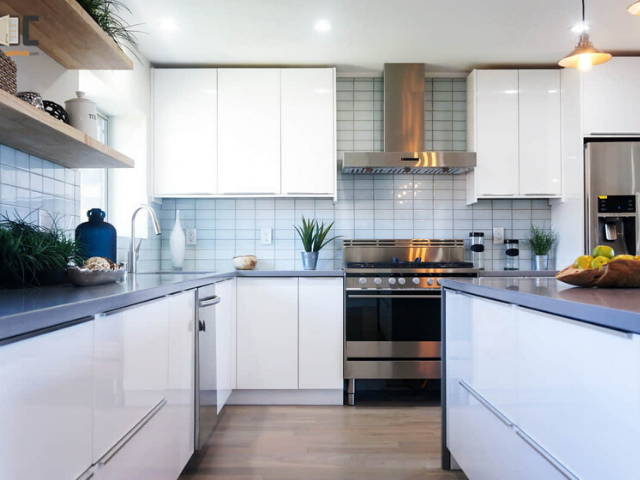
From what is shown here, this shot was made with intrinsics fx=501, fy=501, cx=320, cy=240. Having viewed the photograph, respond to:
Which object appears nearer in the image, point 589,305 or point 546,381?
point 589,305

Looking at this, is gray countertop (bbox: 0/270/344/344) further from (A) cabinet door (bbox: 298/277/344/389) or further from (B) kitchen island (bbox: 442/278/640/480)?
(A) cabinet door (bbox: 298/277/344/389)

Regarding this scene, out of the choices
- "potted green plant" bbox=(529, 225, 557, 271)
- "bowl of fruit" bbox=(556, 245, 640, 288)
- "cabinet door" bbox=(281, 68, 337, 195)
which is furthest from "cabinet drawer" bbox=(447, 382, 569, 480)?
"potted green plant" bbox=(529, 225, 557, 271)

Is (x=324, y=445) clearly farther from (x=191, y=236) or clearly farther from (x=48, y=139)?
(x=191, y=236)

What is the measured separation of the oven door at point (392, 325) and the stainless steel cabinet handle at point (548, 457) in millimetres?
1956

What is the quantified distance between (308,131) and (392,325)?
1508 millimetres

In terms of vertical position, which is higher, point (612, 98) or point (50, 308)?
point (612, 98)

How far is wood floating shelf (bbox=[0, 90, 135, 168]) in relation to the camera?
4.94 feet

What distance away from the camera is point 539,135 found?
12.3 feet

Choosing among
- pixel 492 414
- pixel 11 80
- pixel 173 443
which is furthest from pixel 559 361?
pixel 11 80

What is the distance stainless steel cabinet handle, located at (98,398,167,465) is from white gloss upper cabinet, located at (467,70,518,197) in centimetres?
282

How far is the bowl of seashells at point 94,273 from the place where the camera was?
1.59m

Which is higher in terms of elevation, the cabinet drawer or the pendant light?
the pendant light

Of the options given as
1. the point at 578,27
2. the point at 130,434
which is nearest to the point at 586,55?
the point at 578,27

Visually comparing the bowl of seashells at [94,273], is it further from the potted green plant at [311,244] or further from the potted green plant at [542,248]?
the potted green plant at [542,248]
